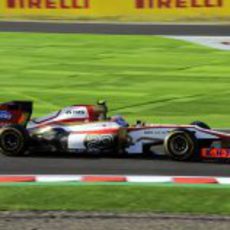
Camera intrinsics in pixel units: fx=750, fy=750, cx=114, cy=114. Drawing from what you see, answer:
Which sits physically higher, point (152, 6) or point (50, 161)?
point (152, 6)

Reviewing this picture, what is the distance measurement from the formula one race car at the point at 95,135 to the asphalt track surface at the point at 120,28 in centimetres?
1923

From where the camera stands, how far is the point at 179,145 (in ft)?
34.6

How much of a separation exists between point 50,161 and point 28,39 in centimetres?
1870

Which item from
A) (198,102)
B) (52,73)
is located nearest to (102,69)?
(52,73)

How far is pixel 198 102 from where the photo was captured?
55.1 ft

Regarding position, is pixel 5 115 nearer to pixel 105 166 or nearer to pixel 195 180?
pixel 105 166

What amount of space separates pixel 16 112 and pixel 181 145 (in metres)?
2.67

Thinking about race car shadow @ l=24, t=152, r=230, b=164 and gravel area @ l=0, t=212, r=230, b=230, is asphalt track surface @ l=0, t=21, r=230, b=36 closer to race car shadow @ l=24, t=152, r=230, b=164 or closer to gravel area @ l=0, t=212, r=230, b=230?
race car shadow @ l=24, t=152, r=230, b=164

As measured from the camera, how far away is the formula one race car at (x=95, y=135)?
34.4ft

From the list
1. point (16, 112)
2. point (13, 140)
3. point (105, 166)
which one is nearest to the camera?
point (105, 166)

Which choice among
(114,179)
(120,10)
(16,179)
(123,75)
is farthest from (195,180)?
(120,10)

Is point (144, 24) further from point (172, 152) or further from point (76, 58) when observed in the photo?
point (172, 152)

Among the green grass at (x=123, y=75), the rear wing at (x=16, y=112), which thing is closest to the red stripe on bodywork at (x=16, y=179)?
the rear wing at (x=16, y=112)

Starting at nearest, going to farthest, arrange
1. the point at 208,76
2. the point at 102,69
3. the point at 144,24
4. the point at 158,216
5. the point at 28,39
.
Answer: the point at 158,216
the point at 208,76
the point at 102,69
the point at 28,39
the point at 144,24
